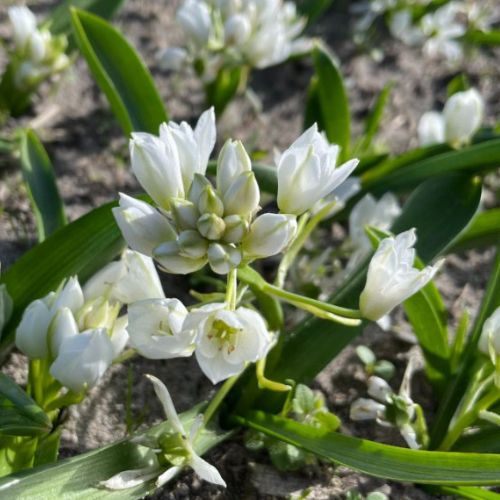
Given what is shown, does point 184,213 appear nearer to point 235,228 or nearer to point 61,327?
point 235,228

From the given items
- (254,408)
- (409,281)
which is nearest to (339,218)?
(254,408)

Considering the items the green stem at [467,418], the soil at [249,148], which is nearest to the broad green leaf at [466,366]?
the green stem at [467,418]

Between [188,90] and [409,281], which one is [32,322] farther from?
[188,90]

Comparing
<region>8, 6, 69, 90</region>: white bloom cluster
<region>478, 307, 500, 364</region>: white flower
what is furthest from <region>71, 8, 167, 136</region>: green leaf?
<region>478, 307, 500, 364</region>: white flower

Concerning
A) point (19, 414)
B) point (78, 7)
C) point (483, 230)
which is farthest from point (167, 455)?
point (78, 7)

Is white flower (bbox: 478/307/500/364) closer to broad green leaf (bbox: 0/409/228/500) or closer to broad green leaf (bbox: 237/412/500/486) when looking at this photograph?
broad green leaf (bbox: 237/412/500/486)
